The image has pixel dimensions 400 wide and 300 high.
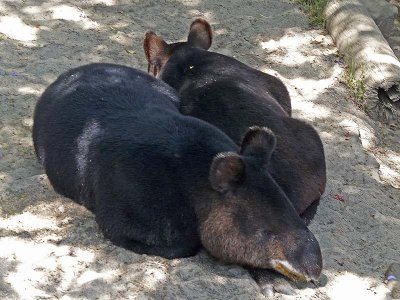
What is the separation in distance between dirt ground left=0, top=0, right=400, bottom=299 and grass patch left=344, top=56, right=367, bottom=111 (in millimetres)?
76

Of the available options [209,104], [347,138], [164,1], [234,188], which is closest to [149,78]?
[209,104]

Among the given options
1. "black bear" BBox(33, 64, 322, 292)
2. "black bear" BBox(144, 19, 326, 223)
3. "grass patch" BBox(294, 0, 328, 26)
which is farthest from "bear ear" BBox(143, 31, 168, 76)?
"grass patch" BBox(294, 0, 328, 26)

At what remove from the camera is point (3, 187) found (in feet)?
19.7

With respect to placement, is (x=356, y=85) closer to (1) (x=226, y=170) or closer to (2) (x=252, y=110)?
(2) (x=252, y=110)

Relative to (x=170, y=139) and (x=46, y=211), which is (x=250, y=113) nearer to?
(x=170, y=139)

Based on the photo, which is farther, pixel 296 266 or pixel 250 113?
pixel 250 113

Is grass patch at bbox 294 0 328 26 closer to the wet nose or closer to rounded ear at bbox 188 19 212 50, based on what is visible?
rounded ear at bbox 188 19 212 50

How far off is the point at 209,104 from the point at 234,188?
140 cm

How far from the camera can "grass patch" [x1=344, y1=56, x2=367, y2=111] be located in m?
8.62

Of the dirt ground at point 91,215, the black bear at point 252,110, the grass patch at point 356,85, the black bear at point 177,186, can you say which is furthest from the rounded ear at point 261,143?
the grass patch at point 356,85

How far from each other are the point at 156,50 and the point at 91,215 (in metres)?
2.41

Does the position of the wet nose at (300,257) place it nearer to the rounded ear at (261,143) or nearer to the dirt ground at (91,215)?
the dirt ground at (91,215)

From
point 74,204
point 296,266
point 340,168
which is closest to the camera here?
point 296,266

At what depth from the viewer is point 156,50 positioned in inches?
301
